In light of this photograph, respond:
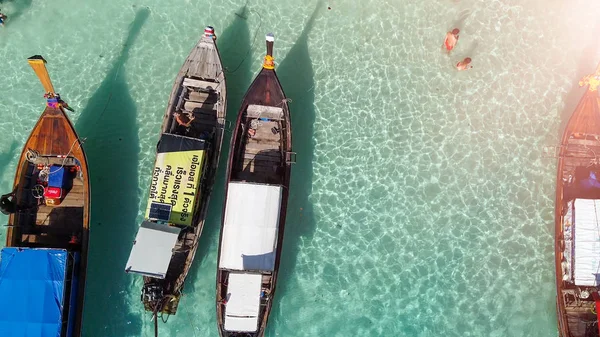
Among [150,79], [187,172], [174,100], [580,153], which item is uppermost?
[150,79]

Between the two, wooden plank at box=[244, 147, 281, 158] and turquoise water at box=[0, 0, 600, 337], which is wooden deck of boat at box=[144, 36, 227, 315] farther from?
wooden plank at box=[244, 147, 281, 158]

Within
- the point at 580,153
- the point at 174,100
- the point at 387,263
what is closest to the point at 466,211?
the point at 387,263

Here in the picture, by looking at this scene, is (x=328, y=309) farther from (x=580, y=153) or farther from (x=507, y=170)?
(x=580, y=153)

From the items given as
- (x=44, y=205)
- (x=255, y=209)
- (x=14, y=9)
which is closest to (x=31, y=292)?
(x=44, y=205)

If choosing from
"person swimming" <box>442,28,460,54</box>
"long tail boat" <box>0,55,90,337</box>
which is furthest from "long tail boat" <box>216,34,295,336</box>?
"person swimming" <box>442,28,460,54</box>

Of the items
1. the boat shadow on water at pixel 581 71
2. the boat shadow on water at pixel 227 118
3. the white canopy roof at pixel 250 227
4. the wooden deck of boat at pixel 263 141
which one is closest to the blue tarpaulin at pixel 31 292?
the boat shadow on water at pixel 227 118

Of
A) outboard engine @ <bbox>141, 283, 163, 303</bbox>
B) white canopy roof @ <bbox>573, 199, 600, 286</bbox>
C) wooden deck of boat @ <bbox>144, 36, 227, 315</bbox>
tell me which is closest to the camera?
outboard engine @ <bbox>141, 283, 163, 303</bbox>
